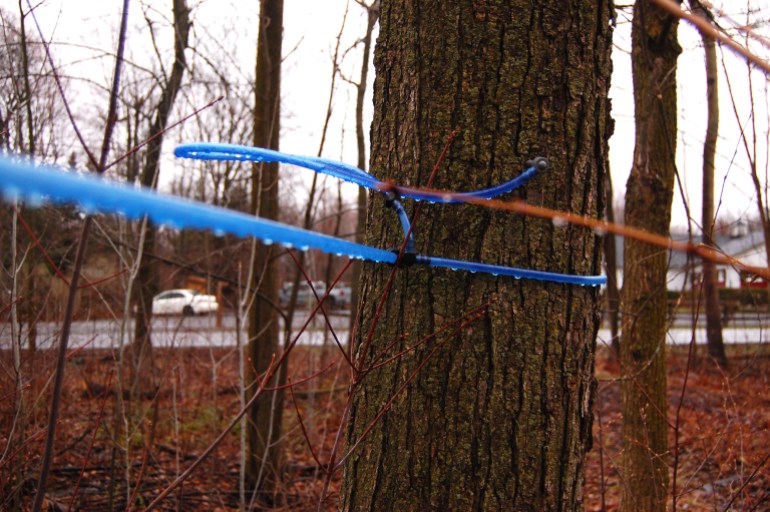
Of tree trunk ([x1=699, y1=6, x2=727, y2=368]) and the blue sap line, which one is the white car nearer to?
tree trunk ([x1=699, y1=6, x2=727, y2=368])

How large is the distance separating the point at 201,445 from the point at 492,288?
5.79 meters

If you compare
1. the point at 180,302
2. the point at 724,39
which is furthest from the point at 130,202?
the point at 180,302

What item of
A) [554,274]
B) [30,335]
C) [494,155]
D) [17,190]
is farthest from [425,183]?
[30,335]

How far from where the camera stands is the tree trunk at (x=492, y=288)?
130 centimetres

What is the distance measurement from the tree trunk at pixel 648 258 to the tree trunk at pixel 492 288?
3013 millimetres

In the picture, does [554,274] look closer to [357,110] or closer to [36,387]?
[36,387]

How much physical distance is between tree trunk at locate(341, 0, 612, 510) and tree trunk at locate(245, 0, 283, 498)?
12.5 feet

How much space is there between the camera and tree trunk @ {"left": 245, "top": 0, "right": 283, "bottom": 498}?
5141 mm

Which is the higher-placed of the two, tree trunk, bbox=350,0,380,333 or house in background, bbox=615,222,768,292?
tree trunk, bbox=350,0,380,333

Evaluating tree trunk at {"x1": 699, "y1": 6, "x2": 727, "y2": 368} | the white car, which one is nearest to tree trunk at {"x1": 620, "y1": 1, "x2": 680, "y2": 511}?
tree trunk at {"x1": 699, "y1": 6, "x2": 727, "y2": 368}

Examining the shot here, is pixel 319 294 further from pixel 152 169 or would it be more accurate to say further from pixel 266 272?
pixel 266 272

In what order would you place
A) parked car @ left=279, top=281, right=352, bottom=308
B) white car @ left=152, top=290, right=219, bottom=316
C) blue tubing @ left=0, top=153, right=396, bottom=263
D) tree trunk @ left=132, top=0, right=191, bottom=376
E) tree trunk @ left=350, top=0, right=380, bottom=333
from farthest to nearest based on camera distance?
parked car @ left=279, top=281, right=352, bottom=308, white car @ left=152, top=290, right=219, bottom=316, tree trunk @ left=350, top=0, right=380, bottom=333, tree trunk @ left=132, top=0, right=191, bottom=376, blue tubing @ left=0, top=153, right=396, bottom=263

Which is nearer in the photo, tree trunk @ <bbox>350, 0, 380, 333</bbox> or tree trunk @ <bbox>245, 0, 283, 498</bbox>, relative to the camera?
tree trunk @ <bbox>245, 0, 283, 498</bbox>

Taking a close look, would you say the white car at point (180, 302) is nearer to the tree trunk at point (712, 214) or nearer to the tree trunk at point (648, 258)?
the tree trunk at point (648, 258)
